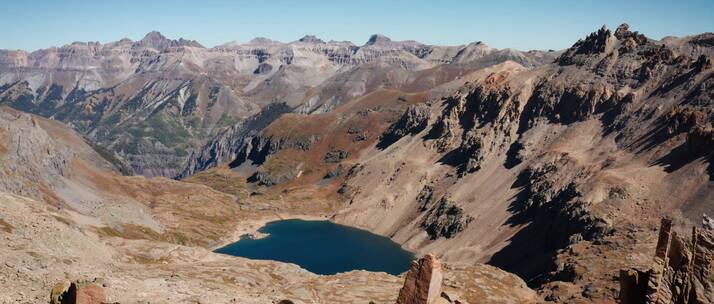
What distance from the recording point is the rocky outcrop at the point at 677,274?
23.4 m

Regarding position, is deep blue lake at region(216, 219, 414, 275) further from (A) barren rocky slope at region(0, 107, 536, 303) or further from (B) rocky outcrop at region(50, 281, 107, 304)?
(B) rocky outcrop at region(50, 281, 107, 304)

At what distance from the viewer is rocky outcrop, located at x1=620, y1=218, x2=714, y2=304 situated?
23422 mm

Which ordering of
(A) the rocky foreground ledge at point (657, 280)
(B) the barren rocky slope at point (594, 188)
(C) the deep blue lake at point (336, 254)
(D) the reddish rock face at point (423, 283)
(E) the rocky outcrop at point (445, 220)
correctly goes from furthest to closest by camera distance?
(E) the rocky outcrop at point (445, 220)
(C) the deep blue lake at point (336, 254)
(B) the barren rocky slope at point (594, 188)
(D) the reddish rock face at point (423, 283)
(A) the rocky foreground ledge at point (657, 280)

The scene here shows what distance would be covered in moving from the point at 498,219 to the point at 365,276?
90.3 meters

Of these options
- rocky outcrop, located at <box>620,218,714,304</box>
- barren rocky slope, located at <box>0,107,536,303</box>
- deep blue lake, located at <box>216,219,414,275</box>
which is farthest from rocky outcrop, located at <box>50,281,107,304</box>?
deep blue lake, located at <box>216,219,414,275</box>

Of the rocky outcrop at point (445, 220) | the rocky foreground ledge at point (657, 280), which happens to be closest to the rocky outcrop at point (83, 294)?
the rocky foreground ledge at point (657, 280)

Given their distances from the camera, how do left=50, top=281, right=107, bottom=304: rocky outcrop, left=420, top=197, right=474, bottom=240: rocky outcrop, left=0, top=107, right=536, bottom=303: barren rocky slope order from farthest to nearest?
left=420, top=197, right=474, bottom=240: rocky outcrop, left=0, top=107, right=536, bottom=303: barren rocky slope, left=50, top=281, right=107, bottom=304: rocky outcrop

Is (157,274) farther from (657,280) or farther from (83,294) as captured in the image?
(657,280)

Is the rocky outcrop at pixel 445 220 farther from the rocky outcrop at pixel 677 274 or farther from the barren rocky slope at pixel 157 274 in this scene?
the rocky outcrop at pixel 677 274

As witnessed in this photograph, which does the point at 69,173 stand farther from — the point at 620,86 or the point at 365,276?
the point at 620,86

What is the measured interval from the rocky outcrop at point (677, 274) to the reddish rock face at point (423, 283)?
9610mm

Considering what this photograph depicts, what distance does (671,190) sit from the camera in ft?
434

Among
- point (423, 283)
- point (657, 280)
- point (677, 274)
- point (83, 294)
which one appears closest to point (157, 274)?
point (83, 294)

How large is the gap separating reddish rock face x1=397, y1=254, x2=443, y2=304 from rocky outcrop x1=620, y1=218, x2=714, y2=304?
9610mm
